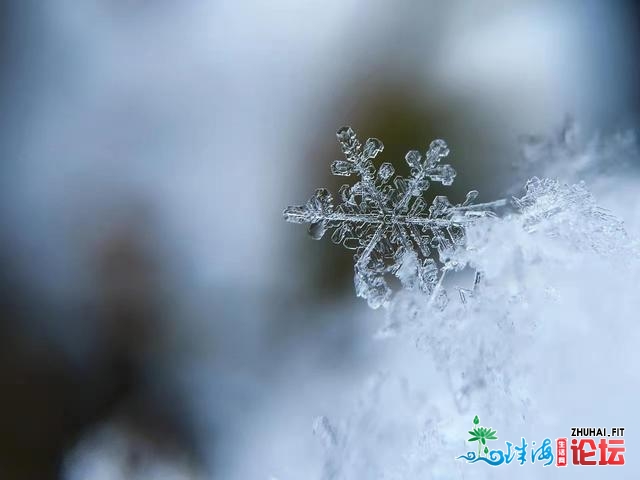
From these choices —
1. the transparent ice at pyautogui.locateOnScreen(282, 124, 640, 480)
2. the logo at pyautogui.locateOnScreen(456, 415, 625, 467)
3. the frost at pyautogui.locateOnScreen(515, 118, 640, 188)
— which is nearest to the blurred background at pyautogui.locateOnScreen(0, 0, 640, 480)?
the frost at pyautogui.locateOnScreen(515, 118, 640, 188)

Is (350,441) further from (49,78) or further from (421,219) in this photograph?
(49,78)

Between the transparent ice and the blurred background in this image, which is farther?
the blurred background

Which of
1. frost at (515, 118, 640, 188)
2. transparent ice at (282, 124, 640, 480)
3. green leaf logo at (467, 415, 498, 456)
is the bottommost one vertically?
green leaf logo at (467, 415, 498, 456)

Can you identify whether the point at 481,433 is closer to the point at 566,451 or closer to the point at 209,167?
the point at 566,451

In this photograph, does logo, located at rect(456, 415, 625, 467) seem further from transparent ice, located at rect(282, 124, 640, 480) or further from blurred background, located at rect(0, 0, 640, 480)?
blurred background, located at rect(0, 0, 640, 480)

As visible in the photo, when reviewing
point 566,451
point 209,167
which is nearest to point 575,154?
point 566,451

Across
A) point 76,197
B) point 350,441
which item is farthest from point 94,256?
point 350,441

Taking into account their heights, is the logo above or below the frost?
below
